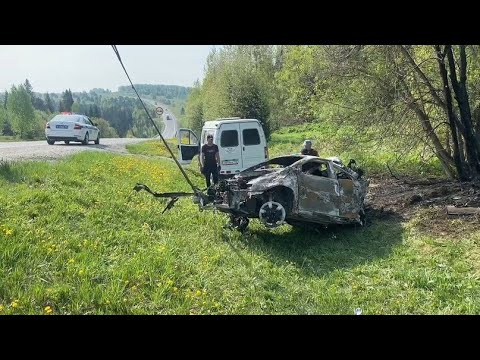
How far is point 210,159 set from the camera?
11.4 meters

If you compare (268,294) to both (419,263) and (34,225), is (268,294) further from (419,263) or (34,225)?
(34,225)

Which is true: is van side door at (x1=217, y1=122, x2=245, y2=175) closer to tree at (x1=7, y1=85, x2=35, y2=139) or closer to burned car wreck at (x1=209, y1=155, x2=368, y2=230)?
burned car wreck at (x1=209, y1=155, x2=368, y2=230)

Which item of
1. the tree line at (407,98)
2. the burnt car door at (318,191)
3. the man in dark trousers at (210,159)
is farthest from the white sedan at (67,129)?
the burnt car door at (318,191)

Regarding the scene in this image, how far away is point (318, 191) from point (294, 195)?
58 centimetres

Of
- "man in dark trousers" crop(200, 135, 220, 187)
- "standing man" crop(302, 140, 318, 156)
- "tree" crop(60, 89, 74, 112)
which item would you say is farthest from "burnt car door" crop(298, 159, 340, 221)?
"tree" crop(60, 89, 74, 112)

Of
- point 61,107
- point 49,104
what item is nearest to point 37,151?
point 61,107

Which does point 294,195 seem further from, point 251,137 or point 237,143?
point 251,137

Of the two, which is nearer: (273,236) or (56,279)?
(56,279)

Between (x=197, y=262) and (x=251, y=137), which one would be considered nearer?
(x=197, y=262)

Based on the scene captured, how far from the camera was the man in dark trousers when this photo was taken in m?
11.3

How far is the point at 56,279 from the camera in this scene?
16.1 feet

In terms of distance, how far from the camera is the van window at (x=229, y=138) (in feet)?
40.4
